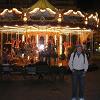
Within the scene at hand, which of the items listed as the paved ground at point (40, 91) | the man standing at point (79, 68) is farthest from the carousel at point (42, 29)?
the man standing at point (79, 68)

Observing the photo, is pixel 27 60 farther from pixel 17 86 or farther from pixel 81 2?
pixel 81 2

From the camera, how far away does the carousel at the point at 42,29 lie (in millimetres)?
29562

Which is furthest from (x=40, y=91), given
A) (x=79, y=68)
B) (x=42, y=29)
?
(x=42, y=29)

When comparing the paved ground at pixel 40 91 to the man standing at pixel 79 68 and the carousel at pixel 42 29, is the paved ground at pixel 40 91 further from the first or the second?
the carousel at pixel 42 29

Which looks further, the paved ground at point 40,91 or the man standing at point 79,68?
the paved ground at point 40,91

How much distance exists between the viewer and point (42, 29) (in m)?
34.4

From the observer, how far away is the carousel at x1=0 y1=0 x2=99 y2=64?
97.0 feet

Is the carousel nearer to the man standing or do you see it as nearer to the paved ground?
the paved ground

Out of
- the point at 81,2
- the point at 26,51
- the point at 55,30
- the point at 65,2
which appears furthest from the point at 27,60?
the point at 81,2

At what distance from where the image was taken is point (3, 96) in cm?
1758

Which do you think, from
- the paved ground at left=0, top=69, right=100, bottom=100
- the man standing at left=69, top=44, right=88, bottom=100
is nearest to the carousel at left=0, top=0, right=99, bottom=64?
the paved ground at left=0, top=69, right=100, bottom=100

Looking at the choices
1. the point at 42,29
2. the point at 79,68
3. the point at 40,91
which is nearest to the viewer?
the point at 79,68

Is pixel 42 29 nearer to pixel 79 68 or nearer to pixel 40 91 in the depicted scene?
pixel 40 91

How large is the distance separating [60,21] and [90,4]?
187 feet
